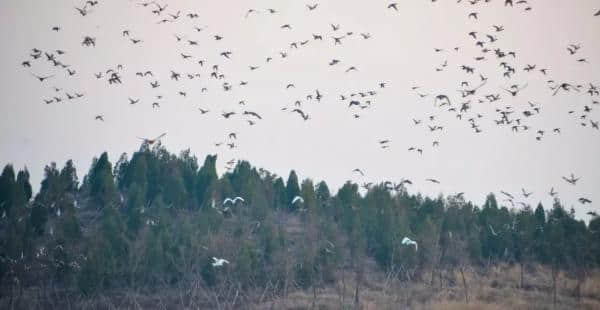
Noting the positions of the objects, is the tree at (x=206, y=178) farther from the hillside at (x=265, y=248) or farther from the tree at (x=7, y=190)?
the tree at (x=7, y=190)

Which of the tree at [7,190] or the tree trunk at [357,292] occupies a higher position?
the tree at [7,190]

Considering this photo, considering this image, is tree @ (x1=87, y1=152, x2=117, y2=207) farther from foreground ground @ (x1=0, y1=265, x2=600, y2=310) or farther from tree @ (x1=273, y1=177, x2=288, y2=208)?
tree @ (x1=273, y1=177, x2=288, y2=208)

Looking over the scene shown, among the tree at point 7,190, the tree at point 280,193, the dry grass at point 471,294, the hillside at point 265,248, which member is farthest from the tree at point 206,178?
the dry grass at point 471,294

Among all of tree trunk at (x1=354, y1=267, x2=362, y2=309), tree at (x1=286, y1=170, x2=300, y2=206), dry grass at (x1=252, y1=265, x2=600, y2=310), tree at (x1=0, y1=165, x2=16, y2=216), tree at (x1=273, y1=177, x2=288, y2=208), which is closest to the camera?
tree trunk at (x1=354, y1=267, x2=362, y2=309)

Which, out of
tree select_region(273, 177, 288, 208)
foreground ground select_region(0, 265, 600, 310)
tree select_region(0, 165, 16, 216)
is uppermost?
tree select_region(273, 177, 288, 208)

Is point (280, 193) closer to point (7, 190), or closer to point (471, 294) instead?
point (7, 190)

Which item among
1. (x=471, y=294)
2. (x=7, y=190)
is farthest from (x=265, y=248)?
(x=7, y=190)

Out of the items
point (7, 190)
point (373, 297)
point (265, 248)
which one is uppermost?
point (7, 190)

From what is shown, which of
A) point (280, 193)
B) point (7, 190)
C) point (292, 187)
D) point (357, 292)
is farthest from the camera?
point (292, 187)

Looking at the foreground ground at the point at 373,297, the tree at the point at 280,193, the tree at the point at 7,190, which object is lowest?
the foreground ground at the point at 373,297

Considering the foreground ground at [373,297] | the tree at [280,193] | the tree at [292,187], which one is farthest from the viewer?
the tree at [292,187]

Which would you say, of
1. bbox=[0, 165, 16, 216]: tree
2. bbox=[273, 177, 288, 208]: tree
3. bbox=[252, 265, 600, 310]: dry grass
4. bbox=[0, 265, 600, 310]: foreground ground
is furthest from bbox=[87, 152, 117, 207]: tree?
bbox=[252, 265, 600, 310]: dry grass

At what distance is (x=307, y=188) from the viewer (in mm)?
64125

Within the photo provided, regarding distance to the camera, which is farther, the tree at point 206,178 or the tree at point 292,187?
the tree at point 292,187
